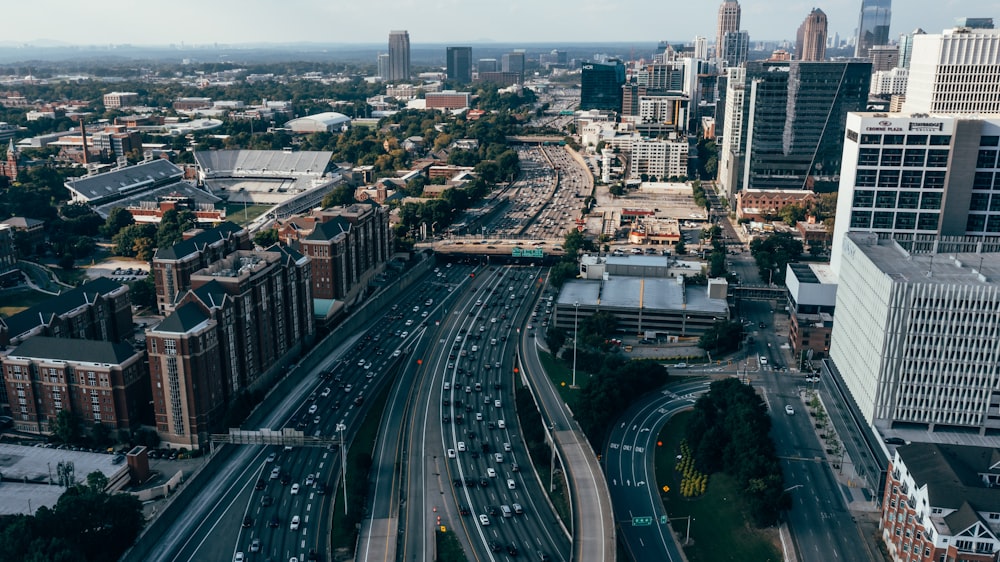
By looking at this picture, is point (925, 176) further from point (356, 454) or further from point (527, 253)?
point (356, 454)

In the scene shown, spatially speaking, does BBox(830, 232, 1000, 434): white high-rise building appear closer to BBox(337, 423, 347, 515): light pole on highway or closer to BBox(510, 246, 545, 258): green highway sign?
BBox(337, 423, 347, 515): light pole on highway

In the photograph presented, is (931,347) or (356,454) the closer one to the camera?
(931,347)

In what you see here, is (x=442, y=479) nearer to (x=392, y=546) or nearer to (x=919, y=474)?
(x=392, y=546)

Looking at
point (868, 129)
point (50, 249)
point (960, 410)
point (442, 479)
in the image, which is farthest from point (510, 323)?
point (50, 249)

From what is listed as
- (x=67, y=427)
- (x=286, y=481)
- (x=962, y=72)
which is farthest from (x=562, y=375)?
(x=962, y=72)

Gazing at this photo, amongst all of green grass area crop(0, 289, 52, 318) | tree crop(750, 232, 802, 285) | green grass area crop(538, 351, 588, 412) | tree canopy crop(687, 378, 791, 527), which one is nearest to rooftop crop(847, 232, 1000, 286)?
tree canopy crop(687, 378, 791, 527)

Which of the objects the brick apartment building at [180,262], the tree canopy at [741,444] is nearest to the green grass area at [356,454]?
the brick apartment building at [180,262]
